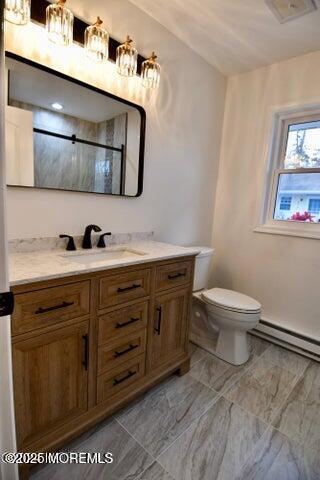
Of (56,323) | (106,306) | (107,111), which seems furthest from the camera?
(107,111)

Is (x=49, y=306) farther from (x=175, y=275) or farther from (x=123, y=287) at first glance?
(x=175, y=275)

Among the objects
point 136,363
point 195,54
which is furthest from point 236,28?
point 136,363

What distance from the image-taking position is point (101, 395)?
130 cm

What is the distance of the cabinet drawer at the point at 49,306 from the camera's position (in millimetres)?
950

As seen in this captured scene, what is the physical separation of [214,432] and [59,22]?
225cm

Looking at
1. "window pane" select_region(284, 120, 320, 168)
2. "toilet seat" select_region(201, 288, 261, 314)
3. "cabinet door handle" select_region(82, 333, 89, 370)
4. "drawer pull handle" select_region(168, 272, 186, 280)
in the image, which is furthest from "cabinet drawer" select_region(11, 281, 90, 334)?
"window pane" select_region(284, 120, 320, 168)

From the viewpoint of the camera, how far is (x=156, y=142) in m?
1.94

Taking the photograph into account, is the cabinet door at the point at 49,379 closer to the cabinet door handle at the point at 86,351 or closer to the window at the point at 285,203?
the cabinet door handle at the point at 86,351

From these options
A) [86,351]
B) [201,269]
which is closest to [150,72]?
[201,269]

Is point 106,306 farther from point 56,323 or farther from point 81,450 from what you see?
point 81,450

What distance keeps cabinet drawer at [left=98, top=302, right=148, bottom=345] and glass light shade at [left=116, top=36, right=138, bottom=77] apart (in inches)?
55.4

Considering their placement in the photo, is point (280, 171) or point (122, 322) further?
point (280, 171)

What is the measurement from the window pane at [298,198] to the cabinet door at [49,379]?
199 cm

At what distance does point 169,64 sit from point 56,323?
1952 millimetres
